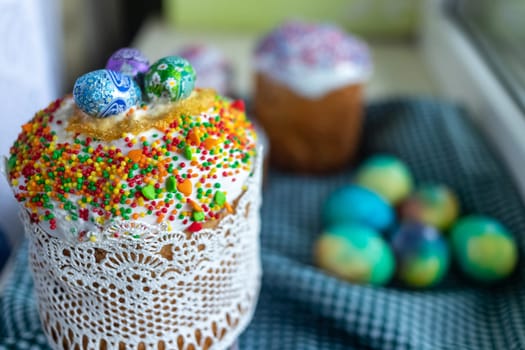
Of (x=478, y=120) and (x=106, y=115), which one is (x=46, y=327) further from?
(x=478, y=120)

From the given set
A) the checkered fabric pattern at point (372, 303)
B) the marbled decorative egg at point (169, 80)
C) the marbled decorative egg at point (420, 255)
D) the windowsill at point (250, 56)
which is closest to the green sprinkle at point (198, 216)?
the marbled decorative egg at point (169, 80)

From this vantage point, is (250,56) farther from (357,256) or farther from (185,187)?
(185,187)

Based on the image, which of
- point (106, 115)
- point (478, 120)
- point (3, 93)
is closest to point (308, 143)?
point (478, 120)

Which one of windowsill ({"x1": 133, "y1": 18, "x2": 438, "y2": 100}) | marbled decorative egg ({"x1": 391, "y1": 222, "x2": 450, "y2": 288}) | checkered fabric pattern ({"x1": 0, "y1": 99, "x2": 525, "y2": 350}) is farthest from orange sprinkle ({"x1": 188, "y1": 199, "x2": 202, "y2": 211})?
windowsill ({"x1": 133, "y1": 18, "x2": 438, "y2": 100})

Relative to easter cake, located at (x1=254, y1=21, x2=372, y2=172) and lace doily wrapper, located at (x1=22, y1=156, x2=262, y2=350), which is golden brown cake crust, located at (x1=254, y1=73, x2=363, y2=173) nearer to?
easter cake, located at (x1=254, y1=21, x2=372, y2=172)

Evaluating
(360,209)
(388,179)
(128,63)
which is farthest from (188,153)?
(388,179)

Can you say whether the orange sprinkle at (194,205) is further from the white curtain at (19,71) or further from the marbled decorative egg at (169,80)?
the white curtain at (19,71)
